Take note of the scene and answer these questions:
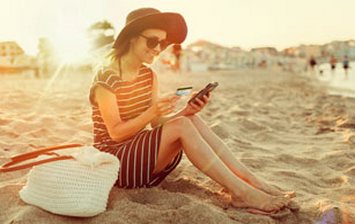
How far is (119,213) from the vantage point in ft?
8.23

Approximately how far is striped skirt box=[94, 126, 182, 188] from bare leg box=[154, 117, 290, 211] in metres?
0.06

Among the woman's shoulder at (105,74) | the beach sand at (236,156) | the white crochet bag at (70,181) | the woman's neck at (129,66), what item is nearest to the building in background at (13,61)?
the beach sand at (236,156)

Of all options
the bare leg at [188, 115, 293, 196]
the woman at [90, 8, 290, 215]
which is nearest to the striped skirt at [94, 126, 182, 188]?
the woman at [90, 8, 290, 215]

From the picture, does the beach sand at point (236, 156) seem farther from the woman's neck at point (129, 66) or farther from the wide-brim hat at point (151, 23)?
the wide-brim hat at point (151, 23)

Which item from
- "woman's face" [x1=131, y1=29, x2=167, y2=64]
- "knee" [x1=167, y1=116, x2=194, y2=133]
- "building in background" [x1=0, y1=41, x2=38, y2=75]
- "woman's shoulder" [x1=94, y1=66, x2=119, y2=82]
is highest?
"woman's face" [x1=131, y1=29, x2=167, y2=64]

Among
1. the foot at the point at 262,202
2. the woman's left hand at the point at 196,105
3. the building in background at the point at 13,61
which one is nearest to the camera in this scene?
the foot at the point at 262,202

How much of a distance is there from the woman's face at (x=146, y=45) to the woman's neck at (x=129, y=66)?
4 centimetres

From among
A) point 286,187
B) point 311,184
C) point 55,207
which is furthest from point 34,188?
point 311,184

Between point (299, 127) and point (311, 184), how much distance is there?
3.08 meters

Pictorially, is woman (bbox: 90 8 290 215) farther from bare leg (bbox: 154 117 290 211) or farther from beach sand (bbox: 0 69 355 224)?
beach sand (bbox: 0 69 355 224)

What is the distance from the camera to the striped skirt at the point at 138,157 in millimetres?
2838

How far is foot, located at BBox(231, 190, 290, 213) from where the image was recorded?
2.75 metres

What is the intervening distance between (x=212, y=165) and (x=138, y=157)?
428mm

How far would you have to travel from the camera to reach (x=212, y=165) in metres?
2.78
